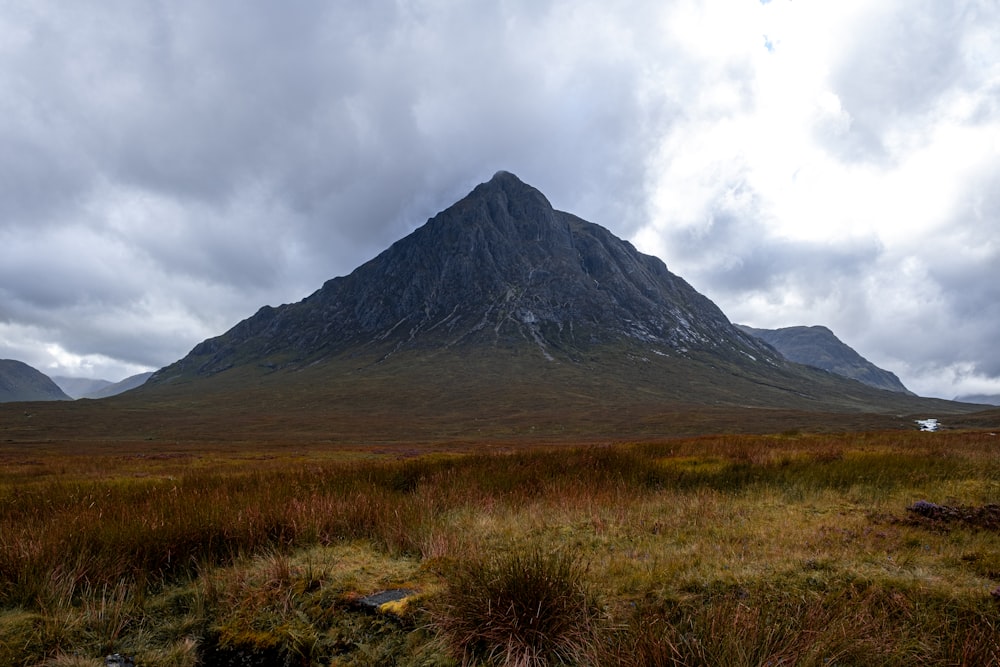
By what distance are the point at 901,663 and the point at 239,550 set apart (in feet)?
20.8

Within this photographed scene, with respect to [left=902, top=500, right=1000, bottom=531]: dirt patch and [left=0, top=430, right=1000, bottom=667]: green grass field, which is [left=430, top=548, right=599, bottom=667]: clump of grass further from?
[left=902, top=500, right=1000, bottom=531]: dirt patch

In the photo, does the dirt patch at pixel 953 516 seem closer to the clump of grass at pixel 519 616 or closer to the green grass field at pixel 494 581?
the green grass field at pixel 494 581

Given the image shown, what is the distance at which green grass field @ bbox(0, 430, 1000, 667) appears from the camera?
353cm

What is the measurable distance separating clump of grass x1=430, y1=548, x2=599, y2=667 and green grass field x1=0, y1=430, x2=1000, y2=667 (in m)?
0.02

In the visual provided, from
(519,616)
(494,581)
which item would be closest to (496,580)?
(494,581)

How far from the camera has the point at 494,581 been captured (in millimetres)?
3965

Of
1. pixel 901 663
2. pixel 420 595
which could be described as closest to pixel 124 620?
pixel 420 595

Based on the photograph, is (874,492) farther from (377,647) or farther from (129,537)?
(129,537)

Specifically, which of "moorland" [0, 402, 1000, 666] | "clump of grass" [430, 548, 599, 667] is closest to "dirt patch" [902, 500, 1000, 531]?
"moorland" [0, 402, 1000, 666]

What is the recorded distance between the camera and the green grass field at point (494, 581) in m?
3.53

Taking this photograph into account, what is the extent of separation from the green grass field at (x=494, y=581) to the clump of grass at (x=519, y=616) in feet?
0.06

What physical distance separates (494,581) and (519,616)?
35 centimetres

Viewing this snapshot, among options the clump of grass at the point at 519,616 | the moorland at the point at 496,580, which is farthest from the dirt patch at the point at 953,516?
the clump of grass at the point at 519,616

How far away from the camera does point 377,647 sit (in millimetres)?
3943
